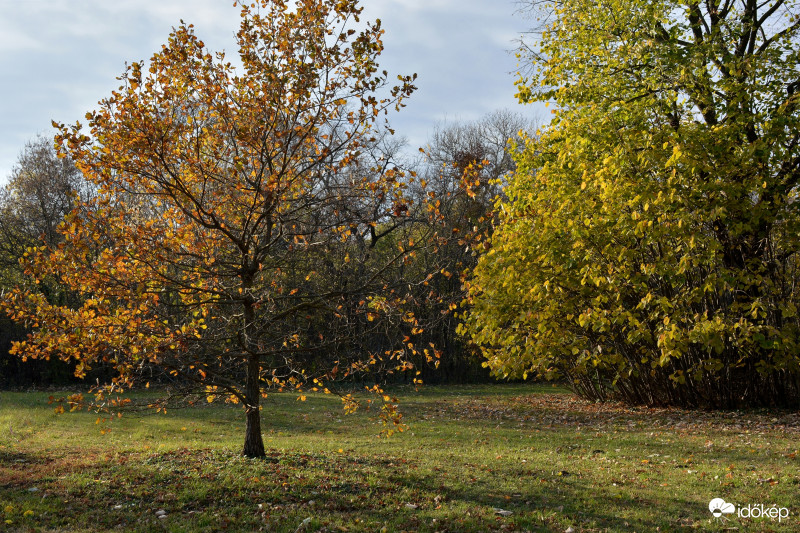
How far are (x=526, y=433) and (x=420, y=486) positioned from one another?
17.2 feet

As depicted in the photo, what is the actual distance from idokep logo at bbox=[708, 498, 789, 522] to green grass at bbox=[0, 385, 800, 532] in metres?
0.10

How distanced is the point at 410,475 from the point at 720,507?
11.1 ft

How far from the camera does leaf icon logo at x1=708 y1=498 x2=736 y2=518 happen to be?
5602mm

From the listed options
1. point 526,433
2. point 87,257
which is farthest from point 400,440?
point 87,257

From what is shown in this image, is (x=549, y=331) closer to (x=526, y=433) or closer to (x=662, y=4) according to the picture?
(x=526, y=433)

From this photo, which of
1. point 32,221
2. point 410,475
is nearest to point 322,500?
point 410,475

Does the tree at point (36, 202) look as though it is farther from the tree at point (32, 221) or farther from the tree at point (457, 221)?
the tree at point (457, 221)

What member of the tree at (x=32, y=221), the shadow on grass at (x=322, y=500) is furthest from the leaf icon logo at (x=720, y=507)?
the tree at (x=32, y=221)

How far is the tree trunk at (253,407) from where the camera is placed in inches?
304

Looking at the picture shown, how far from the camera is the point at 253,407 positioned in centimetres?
762

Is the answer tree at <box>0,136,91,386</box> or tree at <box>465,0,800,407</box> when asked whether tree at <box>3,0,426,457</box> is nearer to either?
tree at <box>465,0,800,407</box>

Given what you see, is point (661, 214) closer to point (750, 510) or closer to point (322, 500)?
point (750, 510)

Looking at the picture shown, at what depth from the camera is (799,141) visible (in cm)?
1227

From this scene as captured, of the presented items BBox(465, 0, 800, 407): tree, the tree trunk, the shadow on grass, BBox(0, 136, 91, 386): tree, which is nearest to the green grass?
the shadow on grass
